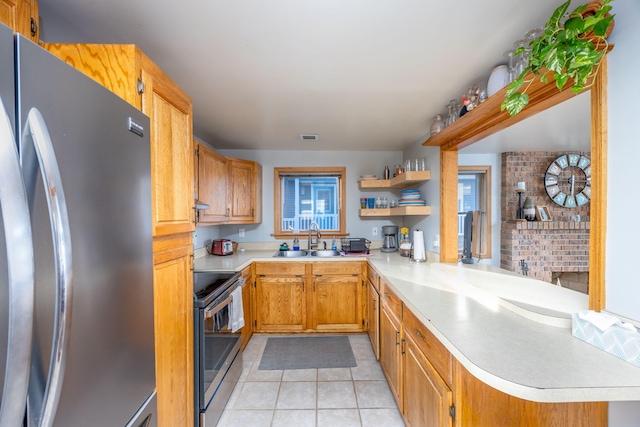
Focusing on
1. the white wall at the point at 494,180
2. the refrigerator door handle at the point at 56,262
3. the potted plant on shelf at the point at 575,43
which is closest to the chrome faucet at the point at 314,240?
the white wall at the point at 494,180

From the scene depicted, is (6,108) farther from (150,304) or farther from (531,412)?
(531,412)

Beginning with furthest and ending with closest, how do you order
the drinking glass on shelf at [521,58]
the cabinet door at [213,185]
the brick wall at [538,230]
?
the brick wall at [538,230] → the cabinet door at [213,185] → the drinking glass on shelf at [521,58]

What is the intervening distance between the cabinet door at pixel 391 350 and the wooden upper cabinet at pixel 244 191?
1.83 m

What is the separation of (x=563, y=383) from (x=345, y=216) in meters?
2.86

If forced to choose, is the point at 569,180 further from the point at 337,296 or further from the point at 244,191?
the point at 244,191

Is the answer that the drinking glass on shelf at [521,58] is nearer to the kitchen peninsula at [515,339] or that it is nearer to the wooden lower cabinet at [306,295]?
the kitchen peninsula at [515,339]

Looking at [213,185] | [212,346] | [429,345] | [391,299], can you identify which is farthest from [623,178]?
[213,185]

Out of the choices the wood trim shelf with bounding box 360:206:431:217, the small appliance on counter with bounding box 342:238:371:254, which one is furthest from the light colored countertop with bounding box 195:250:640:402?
the small appliance on counter with bounding box 342:238:371:254

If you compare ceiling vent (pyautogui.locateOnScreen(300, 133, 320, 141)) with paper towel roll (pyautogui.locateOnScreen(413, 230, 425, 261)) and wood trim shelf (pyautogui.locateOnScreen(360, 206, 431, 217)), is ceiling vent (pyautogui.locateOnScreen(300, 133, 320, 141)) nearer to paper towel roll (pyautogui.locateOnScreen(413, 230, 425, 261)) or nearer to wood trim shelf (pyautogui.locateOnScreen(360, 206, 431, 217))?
wood trim shelf (pyautogui.locateOnScreen(360, 206, 431, 217))

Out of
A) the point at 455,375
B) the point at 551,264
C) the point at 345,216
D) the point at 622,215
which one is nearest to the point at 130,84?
the point at 455,375

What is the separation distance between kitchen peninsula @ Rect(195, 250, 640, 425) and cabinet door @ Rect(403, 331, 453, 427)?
0.08 m

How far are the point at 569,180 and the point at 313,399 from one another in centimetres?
413

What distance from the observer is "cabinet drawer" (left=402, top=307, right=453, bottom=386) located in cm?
110

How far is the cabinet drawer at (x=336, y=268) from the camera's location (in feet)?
9.57
